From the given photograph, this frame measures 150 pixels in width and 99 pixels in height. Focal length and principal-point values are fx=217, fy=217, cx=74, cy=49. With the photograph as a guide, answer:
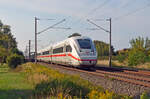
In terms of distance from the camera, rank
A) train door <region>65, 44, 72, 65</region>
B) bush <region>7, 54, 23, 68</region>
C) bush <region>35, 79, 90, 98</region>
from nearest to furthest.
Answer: bush <region>35, 79, 90, 98</region> < train door <region>65, 44, 72, 65</region> < bush <region>7, 54, 23, 68</region>

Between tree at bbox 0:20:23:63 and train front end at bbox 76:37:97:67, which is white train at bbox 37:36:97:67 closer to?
train front end at bbox 76:37:97:67

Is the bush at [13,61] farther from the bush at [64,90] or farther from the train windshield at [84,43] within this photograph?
the bush at [64,90]

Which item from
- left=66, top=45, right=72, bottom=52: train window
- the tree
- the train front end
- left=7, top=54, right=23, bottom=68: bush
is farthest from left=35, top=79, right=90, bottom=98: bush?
the tree

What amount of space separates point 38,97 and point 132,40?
5020 centimetres

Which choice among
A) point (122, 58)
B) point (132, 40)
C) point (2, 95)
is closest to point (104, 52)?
point (132, 40)

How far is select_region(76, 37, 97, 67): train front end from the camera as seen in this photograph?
1933 cm

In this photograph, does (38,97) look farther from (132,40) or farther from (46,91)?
(132,40)

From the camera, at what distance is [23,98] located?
28.2 ft

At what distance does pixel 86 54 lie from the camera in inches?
773

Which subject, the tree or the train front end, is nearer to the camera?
the train front end

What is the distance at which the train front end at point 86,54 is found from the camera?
19.3 m

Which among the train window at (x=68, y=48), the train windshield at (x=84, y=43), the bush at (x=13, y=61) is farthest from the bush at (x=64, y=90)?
the bush at (x=13, y=61)

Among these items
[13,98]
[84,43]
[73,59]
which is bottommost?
[13,98]

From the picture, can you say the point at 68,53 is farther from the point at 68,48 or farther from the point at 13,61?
the point at 13,61
